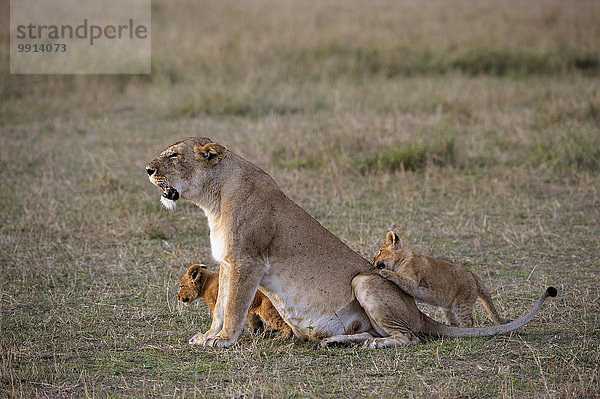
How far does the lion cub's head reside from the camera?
5.79m

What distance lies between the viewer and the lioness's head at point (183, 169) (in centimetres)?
541

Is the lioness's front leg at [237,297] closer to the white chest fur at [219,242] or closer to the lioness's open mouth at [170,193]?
the white chest fur at [219,242]

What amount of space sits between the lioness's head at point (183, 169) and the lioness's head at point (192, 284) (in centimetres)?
61

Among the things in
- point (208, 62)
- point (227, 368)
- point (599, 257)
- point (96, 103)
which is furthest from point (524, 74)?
point (227, 368)

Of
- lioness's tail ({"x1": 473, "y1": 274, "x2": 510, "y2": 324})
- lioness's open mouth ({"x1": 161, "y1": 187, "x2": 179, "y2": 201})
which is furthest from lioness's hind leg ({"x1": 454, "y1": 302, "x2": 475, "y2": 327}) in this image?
lioness's open mouth ({"x1": 161, "y1": 187, "x2": 179, "y2": 201})

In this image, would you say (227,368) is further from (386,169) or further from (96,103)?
(96,103)

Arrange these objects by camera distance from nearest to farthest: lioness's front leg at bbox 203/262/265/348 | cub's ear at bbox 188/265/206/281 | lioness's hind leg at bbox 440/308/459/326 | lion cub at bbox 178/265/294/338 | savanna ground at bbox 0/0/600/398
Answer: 1. savanna ground at bbox 0/0/600/398
2. lioness's front leg at bbox 203/262/265/348
3. lion cub at bbox 178/265/294/338
4. cub's ear at bbox 188/265/206/281
5. lioness's hind leg at bbox 440/308/459/326

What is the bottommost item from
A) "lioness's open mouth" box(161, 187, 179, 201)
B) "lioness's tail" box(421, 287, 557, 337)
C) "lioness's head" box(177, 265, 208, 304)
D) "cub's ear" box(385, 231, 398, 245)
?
"lioness's tail" box(421, 287, 557, 337)

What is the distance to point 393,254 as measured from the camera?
582 cm

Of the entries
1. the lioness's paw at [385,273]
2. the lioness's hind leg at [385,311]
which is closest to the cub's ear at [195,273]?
the lioness's hind leg at [385,311]

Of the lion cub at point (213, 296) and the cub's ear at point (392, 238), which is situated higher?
the cub's ear at point (392, 238)

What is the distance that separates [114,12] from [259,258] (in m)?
17.2

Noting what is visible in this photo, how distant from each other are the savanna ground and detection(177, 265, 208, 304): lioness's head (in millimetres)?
242

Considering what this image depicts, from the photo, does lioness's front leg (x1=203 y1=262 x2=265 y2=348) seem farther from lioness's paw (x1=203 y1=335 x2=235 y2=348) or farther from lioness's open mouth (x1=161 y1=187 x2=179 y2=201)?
lioness's open mouth (x1=161 y1=187 x2=179 y2=201)
